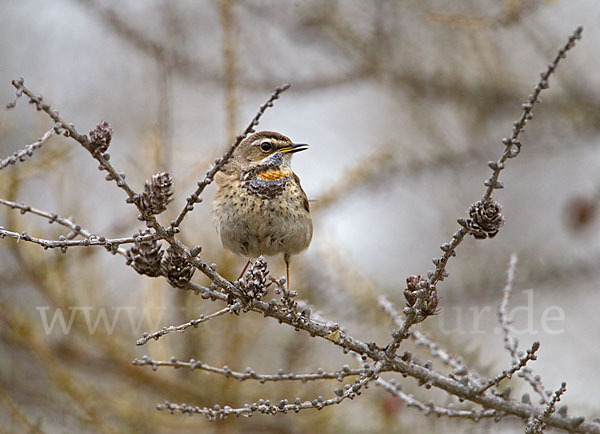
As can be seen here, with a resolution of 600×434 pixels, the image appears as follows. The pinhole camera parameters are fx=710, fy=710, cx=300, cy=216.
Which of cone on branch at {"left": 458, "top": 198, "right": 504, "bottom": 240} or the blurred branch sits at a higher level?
the blurred branch

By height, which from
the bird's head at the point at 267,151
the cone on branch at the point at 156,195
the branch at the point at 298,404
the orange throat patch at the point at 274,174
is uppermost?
the bird's head at the point at 267,151

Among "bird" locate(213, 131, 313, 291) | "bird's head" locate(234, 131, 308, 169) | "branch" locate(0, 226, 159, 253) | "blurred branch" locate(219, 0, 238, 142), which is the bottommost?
"branch" locate(0, 226, 159, 253)

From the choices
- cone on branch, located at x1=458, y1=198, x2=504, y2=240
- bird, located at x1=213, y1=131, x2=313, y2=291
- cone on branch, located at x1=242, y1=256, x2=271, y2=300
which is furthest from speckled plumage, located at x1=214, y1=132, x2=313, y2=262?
cone on branch, located at x1=458, y1=198, x2=504, y2=240

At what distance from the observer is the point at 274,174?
10.4 feet

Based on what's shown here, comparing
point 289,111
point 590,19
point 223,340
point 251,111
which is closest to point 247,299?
point 223,340

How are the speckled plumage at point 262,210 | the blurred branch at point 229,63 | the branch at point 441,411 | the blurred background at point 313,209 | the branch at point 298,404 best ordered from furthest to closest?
the blurred background at point 313,209 < the blurred branch at point 229,63 < the speckled plumage at point 262,210 < the branch at point 441,411 < the branch at point 298,404

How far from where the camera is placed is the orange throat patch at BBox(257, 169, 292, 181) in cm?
313

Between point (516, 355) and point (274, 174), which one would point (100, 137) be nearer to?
point (516, 355)

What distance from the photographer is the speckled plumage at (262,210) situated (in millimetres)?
2984

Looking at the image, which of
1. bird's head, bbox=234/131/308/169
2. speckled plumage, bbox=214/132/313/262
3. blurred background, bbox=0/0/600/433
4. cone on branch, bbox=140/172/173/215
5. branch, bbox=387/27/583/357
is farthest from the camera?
blurred background, bbox=0/0/600/433

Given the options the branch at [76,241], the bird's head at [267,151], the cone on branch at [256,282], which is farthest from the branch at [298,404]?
the bird's head at [267,151]

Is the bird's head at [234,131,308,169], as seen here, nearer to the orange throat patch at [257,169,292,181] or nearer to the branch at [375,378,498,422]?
the orange throat patch at [257,169,292,181]

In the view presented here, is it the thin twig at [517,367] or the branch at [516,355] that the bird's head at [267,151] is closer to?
the branch at [516,355]

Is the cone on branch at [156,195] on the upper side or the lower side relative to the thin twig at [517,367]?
upper
